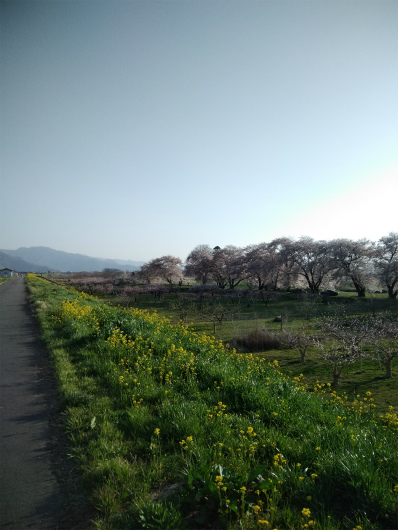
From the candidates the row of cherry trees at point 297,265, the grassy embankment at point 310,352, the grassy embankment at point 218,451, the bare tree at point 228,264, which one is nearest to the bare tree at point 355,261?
the row of cherry trees at point 297,265

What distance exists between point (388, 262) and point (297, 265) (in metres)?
12.7

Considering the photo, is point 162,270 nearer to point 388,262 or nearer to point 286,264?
point 286,264

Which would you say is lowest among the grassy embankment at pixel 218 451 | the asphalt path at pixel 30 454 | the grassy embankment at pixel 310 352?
the grassy embankment at pixel 310 352

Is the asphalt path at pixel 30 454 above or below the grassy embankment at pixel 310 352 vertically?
above

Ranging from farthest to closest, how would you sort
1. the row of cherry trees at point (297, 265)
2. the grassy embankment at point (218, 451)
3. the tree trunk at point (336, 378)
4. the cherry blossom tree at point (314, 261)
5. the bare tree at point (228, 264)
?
the bare tree at point (228, 264), the cherry blossom tree at point (314, 261), the row of cherry trees at point (297, 265), the tree trunk at point (336, 378), the grassy embankment at point (218, 451)

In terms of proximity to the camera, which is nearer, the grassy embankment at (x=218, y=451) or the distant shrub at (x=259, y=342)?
the grassy embankment at (x=218, y=451)

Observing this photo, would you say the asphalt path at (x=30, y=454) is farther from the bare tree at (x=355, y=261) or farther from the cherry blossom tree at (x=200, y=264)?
the cherry blossom tree at (x=200, y=264)

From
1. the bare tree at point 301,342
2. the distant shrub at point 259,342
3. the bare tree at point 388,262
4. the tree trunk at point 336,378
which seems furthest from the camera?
the bare tree at point 388,262

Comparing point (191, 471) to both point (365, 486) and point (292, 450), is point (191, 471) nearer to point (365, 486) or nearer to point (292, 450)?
point (292, 450)

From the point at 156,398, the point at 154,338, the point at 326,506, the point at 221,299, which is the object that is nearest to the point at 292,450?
the point at 326,506

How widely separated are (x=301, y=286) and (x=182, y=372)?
153 ft

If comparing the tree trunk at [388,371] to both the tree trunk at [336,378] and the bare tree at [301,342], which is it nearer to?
the tree trunk at [336,378]

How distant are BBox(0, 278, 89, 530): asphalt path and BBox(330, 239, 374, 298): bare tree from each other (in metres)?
41.7

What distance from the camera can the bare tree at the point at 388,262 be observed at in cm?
3591
